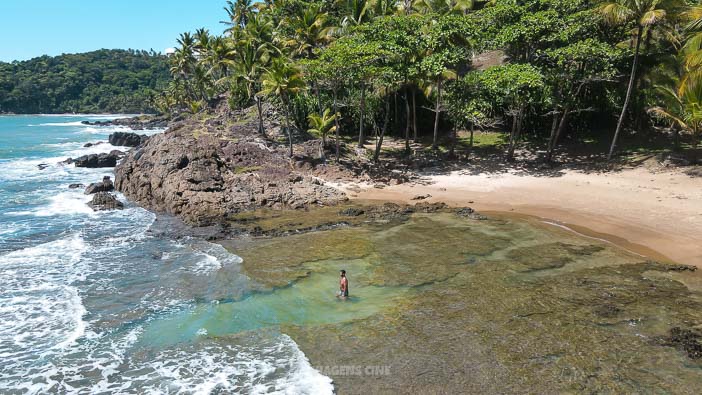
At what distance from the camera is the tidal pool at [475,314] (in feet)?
31.2

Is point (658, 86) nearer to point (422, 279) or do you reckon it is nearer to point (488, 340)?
point (422, 279)

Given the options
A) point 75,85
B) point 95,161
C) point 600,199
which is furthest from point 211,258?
Result: point 75,85

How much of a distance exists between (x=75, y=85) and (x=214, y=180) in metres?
170

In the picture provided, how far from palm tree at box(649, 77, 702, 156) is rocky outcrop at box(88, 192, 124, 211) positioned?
3079cm

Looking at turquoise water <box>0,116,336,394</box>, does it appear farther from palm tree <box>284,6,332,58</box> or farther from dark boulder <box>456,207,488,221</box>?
palm tree <box>284,6,332,58</box>

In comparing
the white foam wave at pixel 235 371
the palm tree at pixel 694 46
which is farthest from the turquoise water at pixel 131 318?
the palm tree at pixel 694 46

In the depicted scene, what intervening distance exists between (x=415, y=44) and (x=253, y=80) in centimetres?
1497

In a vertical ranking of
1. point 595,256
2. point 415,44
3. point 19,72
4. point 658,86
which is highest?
point 19,72

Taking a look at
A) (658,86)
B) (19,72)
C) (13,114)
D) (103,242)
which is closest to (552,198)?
(658,86)

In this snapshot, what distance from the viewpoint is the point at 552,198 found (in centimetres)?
2269

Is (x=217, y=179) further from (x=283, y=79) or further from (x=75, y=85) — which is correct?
(x=75, y=85)

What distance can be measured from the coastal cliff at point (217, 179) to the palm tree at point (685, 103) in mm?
18417

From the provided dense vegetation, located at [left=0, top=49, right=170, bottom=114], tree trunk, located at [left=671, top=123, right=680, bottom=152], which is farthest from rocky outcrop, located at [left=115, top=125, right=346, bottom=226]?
dense vegetation, located at [left=0, top=49, right=170, bottom=114]

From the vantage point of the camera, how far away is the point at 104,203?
25344mm
